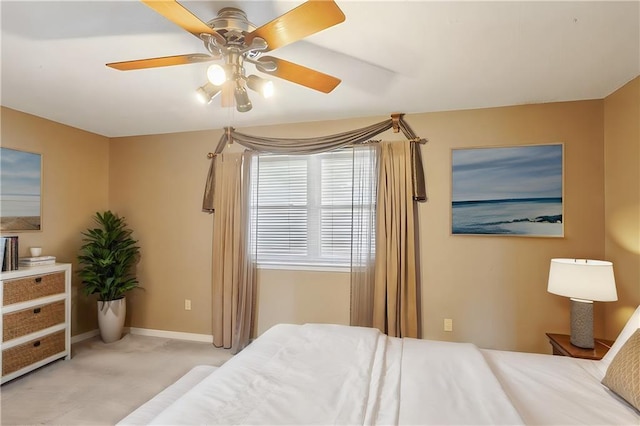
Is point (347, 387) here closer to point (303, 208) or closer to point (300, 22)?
point (300, 22)

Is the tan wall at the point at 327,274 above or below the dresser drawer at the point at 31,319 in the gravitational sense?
above

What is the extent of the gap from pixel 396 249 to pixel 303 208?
104 centimetres

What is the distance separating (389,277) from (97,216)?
329cm

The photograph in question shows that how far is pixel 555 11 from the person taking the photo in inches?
58.6

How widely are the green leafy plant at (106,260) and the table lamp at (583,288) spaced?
12.8 feet

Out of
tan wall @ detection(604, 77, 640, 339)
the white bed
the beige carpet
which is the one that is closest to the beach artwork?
tan wall @ detection(604, 77, 640, 339)

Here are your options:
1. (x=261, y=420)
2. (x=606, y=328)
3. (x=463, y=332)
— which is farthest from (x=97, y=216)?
(x=606, y=328)

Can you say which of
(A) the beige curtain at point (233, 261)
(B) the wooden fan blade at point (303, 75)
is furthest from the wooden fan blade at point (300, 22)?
(A) the beige curtain at point (233, 261)

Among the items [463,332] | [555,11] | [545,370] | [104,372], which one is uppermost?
[555,11]

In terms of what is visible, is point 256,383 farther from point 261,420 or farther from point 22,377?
point 22,377

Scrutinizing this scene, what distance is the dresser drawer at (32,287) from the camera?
249cm

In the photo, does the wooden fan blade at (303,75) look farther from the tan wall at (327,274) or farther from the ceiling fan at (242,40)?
the tan wall at (327,274)

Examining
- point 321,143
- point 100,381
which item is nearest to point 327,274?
point 321,143

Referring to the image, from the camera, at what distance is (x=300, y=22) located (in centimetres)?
119
